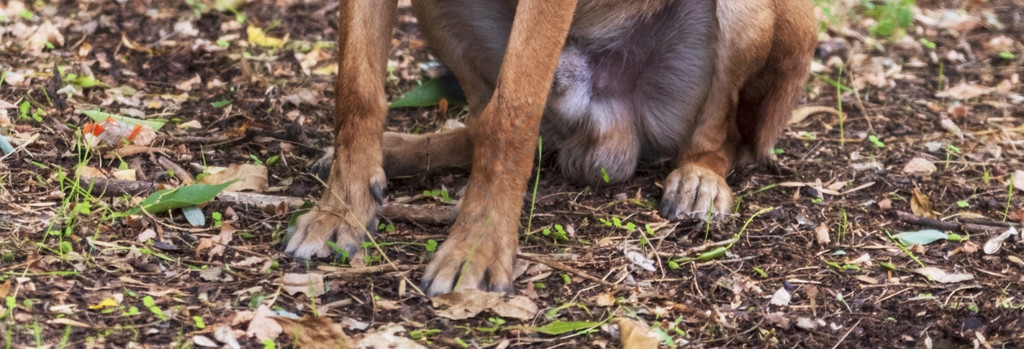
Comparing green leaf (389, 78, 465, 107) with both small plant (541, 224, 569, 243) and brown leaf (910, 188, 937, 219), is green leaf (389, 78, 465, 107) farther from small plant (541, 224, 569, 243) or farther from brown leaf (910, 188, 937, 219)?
brown leaf (910, 188, 937, 219)

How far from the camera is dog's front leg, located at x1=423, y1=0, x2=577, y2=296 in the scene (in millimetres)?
3854

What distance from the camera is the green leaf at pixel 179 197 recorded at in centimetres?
402

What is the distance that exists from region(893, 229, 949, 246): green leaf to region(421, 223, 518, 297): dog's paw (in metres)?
1.62

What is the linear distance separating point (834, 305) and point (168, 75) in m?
3.61

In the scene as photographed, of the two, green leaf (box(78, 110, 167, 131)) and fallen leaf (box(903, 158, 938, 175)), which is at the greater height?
green leaf (box(78, 110, 167, 131))

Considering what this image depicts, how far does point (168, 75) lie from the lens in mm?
5770

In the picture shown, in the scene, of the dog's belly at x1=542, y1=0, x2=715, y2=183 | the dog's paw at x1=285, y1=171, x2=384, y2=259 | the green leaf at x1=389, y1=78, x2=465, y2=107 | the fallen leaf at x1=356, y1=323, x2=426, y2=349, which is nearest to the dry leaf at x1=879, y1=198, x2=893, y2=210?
the dog's belly at x1=542, y1=0, x2=715, y2=183

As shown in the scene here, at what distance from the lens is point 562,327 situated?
345 cm

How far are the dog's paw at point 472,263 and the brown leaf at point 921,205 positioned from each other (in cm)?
188

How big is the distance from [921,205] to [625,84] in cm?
136

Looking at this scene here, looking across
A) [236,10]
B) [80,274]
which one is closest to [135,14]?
[236,10]

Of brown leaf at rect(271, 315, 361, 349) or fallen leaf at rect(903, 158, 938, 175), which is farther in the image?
fallen leaf at rect(903, 158, 938, 175)

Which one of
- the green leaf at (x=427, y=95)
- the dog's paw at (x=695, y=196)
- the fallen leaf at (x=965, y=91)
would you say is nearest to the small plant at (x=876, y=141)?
the fallen leaf at (x=965, y=91)

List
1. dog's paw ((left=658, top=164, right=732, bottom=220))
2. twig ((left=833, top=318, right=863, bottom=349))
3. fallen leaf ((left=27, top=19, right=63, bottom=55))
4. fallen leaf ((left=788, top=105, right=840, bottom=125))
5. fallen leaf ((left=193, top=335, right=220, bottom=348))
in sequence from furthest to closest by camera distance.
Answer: fallen leaf ((left=788, top=105, right=840, bottom=125)), fallen leaf ((left=27, top=19, right=63, bottom=55)), dog's paw ((left=658, top=164, right=732, bottom=220)), twig ((left=833, top=318, right=863, bottom=349)), fallen leaf ((left=193, top=335, right=220, bottom=348))
